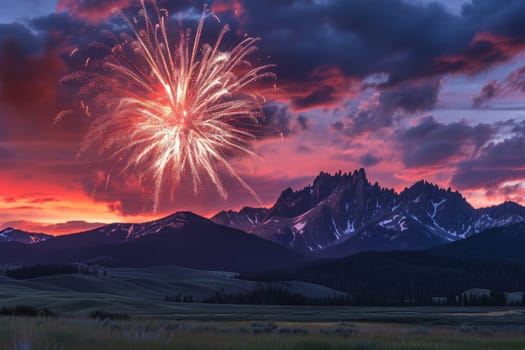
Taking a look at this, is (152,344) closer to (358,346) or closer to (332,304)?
(358,346)

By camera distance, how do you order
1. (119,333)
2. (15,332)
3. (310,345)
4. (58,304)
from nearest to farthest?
(15,332)
(119,333)
(310,345)
(58,304)

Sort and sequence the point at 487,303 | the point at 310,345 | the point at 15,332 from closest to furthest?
1. the point at 15,332
2. the point at 310,345
3. the point at 487,303

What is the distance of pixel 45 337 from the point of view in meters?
17.4

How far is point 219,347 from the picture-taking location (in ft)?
60.2

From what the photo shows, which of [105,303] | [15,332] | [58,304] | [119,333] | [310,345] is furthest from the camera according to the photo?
[105,303]

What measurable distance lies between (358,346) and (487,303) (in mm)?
184711

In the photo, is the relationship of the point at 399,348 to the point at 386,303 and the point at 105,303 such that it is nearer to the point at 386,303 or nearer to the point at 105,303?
the point at 105,303

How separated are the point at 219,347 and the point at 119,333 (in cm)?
326

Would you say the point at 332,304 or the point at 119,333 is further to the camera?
the point at 332,304

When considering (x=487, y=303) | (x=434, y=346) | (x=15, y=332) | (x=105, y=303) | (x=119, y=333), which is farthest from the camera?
(x=487, y=303)

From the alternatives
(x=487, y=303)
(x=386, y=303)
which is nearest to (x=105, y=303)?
(x=386, y=303)

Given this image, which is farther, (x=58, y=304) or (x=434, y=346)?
(x=58, y=304)

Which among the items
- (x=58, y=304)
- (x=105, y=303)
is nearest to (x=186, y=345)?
(x=58, y=304)

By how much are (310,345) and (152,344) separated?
5832 mm
